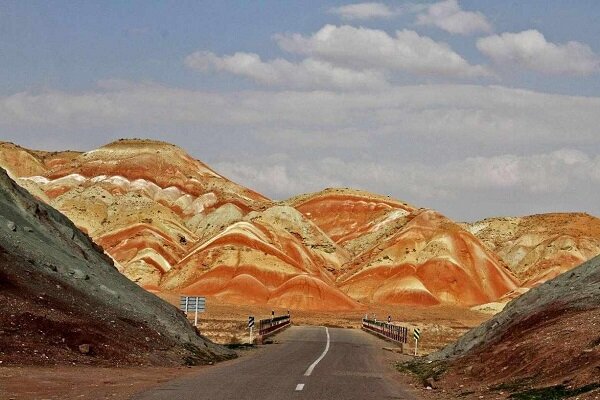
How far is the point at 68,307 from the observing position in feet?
104

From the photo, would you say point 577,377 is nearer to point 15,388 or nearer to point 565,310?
point 565,310

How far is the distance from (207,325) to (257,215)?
101m

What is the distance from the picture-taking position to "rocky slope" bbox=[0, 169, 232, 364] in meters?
27.5

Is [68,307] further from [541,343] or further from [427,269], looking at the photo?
[427,269]

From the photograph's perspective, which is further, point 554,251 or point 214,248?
point 554,251

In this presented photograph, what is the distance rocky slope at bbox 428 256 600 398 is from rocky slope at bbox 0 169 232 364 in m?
10.8

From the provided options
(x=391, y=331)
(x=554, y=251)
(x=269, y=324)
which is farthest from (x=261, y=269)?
(x=391, y=331)

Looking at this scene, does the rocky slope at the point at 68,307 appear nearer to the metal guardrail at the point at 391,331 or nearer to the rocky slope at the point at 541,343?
the rocky slope at the point at 541,343

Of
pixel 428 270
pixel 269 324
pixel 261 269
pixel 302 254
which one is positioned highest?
pixel 302 254

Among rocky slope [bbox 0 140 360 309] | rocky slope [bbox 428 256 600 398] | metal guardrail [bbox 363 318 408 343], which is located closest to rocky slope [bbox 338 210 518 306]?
rocky slope [bbox 0 140 360 309]

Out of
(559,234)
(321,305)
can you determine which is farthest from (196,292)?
(559,234)

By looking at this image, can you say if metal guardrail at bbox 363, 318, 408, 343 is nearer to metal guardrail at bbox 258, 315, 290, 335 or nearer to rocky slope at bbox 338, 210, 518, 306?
metal guardrail at bbox 258, 315, 290, 335

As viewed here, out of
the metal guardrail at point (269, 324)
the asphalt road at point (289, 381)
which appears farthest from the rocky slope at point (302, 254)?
the asphalt road at point (289, 381)

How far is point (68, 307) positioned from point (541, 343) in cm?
1732
